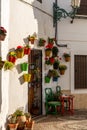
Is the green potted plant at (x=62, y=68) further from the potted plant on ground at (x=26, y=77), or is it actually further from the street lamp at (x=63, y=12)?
the potted plant on ground at (x=26, y=77)

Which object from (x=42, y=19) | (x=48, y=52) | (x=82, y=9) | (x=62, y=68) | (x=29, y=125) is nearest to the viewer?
(x=29, y=125)

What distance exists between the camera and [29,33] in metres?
12.6

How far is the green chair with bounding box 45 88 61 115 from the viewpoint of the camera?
1351cm

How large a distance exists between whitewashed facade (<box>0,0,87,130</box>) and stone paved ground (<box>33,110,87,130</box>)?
3.05ft

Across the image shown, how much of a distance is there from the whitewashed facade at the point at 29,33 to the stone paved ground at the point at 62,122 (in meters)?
0.93

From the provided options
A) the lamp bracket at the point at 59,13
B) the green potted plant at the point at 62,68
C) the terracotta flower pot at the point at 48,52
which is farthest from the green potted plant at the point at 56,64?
the lamp bracket at the point at 59,13

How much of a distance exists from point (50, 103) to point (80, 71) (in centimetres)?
265

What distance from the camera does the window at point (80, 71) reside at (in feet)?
50.3

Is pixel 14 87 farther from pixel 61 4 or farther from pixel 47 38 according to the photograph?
pixel 61 4

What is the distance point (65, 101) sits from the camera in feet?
46.9

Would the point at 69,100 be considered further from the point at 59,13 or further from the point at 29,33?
the point at 59,13

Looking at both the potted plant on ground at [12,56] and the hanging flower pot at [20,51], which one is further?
the hanging flower pot at [20,51]

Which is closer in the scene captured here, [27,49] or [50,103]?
[27,49]

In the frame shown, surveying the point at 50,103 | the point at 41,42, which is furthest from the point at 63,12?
the point at 50,103
